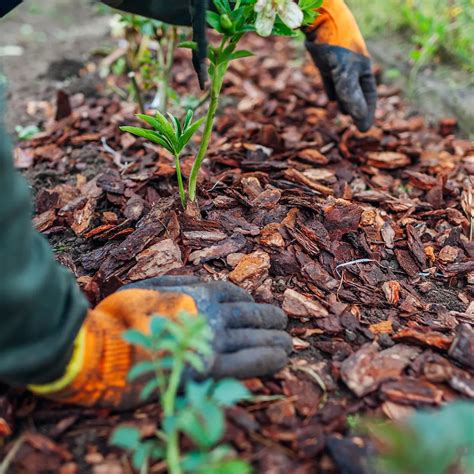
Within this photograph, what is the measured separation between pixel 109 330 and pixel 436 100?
254cm

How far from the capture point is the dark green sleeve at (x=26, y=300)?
43.5 inches

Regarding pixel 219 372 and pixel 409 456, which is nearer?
pixel 409 456

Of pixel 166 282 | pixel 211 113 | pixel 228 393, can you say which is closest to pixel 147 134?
pixel 211 113

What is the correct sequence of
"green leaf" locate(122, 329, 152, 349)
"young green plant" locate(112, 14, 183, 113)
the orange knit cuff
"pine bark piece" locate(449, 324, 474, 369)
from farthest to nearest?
"young green plant" locate(112, 14, 183, 113)
the orange knit cuff
"pine bark piece" locate(449, 324, 474, 369)
"green leaf" locate(122, 329, 152, 349)

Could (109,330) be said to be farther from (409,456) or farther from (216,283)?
(409,456)

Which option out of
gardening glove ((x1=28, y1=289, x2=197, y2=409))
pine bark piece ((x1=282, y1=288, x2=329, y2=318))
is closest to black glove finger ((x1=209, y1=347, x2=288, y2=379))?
gardening glove ((x1=28, y1=289, x2=197, y2=409))

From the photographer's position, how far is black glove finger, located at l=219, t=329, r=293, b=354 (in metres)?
1.38

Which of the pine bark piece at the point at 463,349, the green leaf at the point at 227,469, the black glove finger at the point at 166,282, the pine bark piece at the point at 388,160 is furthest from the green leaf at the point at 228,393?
the pine bark piece at the point at 388,160

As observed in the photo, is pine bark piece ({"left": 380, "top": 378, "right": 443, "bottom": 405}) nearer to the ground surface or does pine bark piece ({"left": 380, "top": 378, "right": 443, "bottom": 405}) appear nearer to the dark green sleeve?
the ground surface

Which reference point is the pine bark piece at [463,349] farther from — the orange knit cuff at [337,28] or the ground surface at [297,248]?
the orange knit cuff at [337,28]

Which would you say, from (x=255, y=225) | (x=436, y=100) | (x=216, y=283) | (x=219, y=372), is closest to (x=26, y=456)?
(x=219, y=372)

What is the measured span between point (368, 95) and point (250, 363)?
167cm

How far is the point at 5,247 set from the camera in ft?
3.62

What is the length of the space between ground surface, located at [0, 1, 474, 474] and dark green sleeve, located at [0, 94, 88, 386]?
0.20 m
